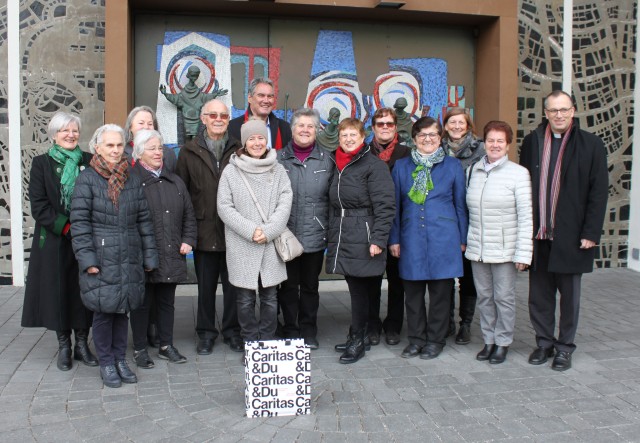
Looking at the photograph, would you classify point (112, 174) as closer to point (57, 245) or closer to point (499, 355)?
point (57, 245)

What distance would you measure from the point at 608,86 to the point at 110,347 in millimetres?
7012

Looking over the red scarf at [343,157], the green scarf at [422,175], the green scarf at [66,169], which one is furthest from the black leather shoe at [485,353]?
the green scarf at [66,169]

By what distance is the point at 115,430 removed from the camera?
3729mm

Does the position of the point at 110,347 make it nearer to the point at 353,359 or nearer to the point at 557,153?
the point at 353,359

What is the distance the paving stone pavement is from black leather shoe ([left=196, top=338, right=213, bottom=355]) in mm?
64

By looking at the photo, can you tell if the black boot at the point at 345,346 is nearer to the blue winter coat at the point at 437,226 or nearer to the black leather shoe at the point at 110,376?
the blue winter coat at the point at 437,226

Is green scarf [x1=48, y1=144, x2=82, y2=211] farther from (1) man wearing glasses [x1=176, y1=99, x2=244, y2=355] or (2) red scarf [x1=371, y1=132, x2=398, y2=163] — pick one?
(2) red scarf [x1=371, y1=132, x2=398, y2=163]

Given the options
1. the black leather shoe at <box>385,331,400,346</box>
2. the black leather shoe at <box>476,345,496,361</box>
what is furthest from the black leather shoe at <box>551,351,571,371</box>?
the black leather shoe at <box>385,331,400,346</box>

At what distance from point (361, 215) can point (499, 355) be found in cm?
147

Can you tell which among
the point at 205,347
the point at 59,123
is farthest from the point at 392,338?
the point at 59,123

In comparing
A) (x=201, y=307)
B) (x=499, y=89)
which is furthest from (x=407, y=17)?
(x=201, y=307)

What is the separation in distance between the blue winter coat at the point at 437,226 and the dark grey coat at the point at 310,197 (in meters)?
0.61

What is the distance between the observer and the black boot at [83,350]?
4.90 meters

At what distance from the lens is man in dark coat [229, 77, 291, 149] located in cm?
547
